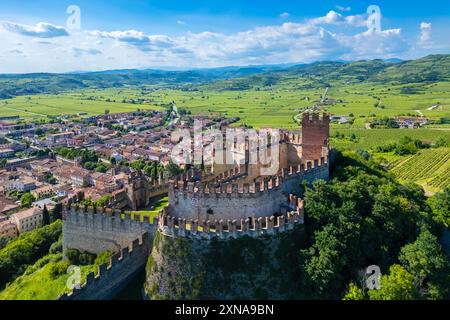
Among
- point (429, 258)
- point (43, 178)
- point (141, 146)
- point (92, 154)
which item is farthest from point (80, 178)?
point (429, 258)

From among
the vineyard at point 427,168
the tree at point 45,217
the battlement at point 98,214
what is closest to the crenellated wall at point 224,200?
the battlement at point 98,214

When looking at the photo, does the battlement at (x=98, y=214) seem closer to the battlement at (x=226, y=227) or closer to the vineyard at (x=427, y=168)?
the battlement at (x=226, y=227)

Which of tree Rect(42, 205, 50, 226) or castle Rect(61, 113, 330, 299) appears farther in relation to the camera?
tree Rect(42, 205, 50, 226)

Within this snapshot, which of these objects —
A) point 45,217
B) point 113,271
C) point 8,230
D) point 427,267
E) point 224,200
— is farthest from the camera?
point 8,230

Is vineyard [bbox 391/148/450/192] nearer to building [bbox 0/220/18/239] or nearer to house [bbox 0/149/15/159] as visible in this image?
building [bbox 0/220/18/239]

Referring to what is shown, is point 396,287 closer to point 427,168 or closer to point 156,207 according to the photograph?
point 156,207

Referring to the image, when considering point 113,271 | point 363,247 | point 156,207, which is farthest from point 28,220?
point 363,247

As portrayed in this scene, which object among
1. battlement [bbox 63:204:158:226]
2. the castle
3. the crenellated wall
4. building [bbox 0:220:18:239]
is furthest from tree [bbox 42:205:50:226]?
the crenellated wall
